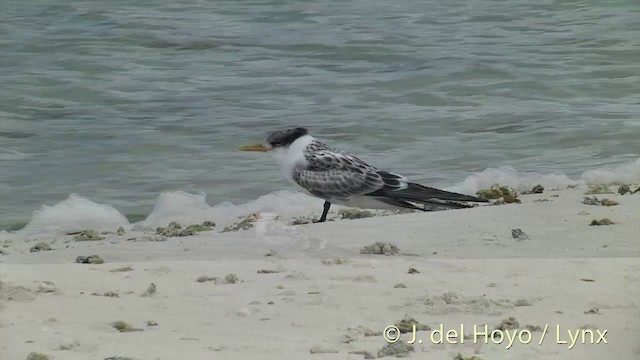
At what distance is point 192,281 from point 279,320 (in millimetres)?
811

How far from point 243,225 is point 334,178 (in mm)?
599

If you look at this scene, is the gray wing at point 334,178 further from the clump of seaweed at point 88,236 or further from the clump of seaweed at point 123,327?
the clump of seaweed at point 123,327

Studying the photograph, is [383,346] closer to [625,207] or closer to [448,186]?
[625,207]

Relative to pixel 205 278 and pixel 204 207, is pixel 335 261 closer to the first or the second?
pixel 205 278

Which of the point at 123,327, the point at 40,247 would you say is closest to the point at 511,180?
the point at 40,247

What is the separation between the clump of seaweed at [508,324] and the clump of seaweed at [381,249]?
1.60m

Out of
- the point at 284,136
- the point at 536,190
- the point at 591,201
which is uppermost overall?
the point at 284,136

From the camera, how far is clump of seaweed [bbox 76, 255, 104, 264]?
254 inches

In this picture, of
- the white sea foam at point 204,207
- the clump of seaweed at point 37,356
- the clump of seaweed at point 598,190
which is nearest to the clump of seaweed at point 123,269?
the clump of seaweed at point 37,356

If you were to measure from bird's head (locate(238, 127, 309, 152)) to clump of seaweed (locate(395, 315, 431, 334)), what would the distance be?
3211 mm

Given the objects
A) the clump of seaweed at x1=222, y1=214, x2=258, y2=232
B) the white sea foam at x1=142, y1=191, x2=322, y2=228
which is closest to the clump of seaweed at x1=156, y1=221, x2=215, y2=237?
the clump of seaweed at x1=222, y1=214, x2=258, y2=232

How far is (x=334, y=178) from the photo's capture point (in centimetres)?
799

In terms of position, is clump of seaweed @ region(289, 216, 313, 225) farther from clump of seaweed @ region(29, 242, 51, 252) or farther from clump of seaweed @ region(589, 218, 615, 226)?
clump of seaweed @ region(589, 218, 615, 226)

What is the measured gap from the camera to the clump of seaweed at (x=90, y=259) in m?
6.45
